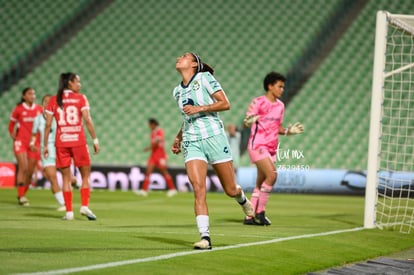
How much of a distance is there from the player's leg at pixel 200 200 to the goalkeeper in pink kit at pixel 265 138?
387 centimetres

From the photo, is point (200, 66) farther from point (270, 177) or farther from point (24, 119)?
point (24, 119)

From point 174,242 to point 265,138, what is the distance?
146 inches

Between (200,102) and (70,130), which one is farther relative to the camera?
(70,130)

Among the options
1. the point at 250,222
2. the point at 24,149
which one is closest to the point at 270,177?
the point at 250,222

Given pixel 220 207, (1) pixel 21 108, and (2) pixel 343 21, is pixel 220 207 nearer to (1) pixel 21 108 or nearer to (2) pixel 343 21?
(1) pixel 21 108

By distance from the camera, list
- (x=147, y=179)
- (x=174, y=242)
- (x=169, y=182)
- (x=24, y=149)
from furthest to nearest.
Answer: (x=169, y=182), (x=147, y=179), (x=24, y=149), (x=174, y=242)

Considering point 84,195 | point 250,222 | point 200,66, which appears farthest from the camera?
point 84,195

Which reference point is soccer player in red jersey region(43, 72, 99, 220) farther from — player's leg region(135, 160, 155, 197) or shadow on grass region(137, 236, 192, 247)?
player's leg region(135, 160, 155, 197)

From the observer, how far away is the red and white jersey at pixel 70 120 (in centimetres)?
1212

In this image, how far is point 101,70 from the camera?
28.1 metres

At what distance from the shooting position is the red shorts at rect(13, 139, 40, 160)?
56.4 feet

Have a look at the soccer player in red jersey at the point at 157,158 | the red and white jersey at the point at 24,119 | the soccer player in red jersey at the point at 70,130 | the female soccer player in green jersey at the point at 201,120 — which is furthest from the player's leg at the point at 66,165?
the soccer player in red jersey at the point at 157,158

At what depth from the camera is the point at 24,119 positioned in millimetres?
17375

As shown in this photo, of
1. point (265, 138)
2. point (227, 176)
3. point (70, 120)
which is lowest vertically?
point (227, 176)
